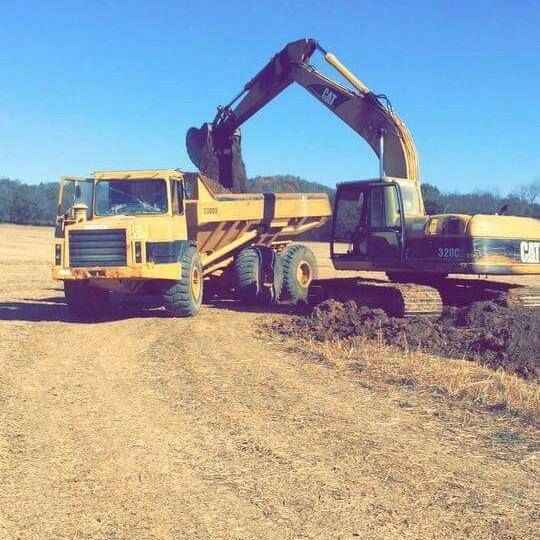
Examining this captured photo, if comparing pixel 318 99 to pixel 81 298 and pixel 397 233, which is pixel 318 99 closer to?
pixel 397 233

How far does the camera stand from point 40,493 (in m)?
4.52

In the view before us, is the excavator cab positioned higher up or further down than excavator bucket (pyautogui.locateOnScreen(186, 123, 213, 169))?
further down

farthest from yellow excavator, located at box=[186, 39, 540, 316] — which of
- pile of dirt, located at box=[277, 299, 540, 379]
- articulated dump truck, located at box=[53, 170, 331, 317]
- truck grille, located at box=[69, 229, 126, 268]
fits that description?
truck grille, located at box=[69, 229, 126, 268]

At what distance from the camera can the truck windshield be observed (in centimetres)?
1260

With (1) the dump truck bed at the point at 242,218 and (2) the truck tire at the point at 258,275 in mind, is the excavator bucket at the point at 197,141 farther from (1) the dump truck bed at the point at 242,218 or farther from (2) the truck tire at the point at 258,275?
(2) the truck tire at the point at 258,275

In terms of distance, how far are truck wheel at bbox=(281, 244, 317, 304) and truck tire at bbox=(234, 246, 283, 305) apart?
0.62 ft

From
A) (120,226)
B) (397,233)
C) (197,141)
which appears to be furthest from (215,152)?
(397,233)

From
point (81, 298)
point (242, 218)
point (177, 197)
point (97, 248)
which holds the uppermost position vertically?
point (177, 197)

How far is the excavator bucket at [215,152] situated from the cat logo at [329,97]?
8.41 ft

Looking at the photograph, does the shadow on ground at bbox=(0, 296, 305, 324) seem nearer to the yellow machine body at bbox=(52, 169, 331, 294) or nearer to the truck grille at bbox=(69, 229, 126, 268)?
the yellow machine body at bbox=(52, 169, 331, 294)

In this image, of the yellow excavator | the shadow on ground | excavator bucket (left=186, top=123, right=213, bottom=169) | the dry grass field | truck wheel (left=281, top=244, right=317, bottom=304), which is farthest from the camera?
excavator bucket (left=186, top=123, right=213, bottom=169)

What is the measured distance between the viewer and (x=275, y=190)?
79.9ft

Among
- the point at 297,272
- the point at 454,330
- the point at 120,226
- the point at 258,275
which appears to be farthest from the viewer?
the point at 297,272

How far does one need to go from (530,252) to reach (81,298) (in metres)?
7.57
